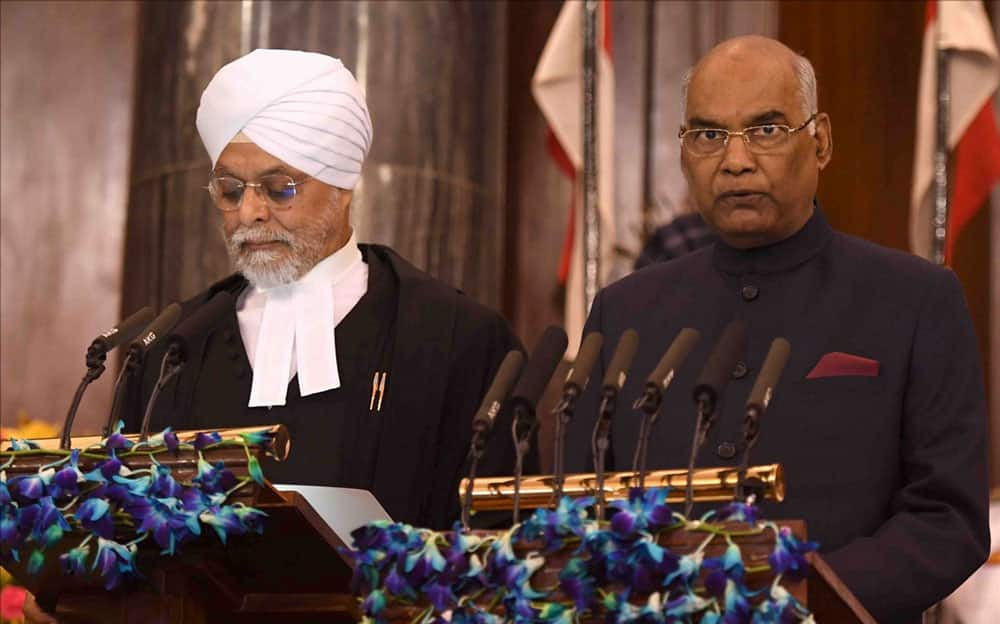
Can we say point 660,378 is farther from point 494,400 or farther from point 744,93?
point 744,93

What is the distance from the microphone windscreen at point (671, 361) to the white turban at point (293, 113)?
1.72 meters

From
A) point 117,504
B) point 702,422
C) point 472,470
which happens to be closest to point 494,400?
point 472,470

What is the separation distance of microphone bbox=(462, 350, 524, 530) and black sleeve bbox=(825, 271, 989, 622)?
0.65 m

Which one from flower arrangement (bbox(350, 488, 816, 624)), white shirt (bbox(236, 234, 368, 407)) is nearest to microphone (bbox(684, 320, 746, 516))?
flower arrangement (bbox(350, 488, 816, 624))

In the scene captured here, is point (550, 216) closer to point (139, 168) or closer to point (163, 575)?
point (139, 168)

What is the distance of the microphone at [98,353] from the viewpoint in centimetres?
325

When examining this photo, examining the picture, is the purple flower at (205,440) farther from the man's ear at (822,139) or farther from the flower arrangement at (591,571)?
the man's ear at (822,139)


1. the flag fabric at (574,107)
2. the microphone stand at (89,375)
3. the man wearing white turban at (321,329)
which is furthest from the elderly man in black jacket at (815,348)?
the flag fabric at (574,107)

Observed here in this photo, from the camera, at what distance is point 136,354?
10.9 feet

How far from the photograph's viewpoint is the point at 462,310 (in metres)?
4.44

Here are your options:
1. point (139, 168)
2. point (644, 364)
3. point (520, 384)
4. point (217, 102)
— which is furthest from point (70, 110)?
point (520, 384)

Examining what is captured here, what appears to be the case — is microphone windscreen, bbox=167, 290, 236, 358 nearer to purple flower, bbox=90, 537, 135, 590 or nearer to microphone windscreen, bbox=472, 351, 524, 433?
purple flower, bbox=90, 537, 135, 590

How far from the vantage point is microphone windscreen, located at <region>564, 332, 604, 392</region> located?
9.23ft

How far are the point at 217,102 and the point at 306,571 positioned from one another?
1591 mm
